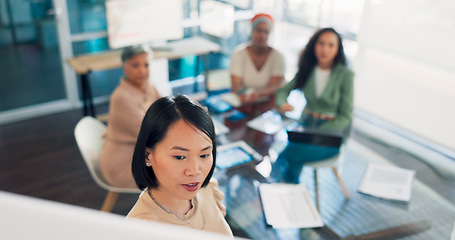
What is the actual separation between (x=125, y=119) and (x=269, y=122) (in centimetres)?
84

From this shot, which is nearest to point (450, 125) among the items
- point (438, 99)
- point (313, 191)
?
point (438, 99)

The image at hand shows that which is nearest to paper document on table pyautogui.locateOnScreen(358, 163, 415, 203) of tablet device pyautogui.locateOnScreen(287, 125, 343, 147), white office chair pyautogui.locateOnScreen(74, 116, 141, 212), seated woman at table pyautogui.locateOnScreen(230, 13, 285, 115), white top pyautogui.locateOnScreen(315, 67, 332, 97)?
tablet device pyautogui.locateOnScreen(287, 125, 343, 147)

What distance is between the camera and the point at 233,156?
2062 millimetres

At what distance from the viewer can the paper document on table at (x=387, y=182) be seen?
6.03 ft

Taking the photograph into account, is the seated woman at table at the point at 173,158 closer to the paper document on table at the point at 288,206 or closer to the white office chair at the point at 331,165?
the paper document on table at the point at 288,206

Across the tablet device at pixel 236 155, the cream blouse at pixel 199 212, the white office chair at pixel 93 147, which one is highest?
the cream blouse at pixel 199 212

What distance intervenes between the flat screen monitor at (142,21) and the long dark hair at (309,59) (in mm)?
1902

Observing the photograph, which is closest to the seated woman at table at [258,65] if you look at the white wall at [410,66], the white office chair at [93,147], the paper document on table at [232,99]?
the paper document on table at [232,99]

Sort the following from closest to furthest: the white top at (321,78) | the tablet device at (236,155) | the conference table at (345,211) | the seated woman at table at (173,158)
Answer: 1. the seated woman at table at (173,158)
2. the conference table at (345,211)
3. the tablet device at (236,155)
4. the white top at (321,78)

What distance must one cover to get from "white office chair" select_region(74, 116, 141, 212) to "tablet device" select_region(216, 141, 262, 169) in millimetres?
550

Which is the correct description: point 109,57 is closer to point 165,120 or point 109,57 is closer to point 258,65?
point 258,65

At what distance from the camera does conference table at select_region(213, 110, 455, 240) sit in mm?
1584

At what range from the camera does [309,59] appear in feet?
8.51

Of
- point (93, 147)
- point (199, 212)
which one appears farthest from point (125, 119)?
point (199, 212)
